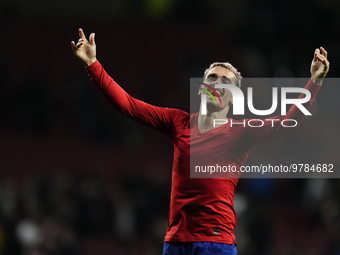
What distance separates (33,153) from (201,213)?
4.94 metres

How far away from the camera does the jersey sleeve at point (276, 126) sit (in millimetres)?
1992

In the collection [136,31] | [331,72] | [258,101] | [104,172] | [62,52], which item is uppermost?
[136,31]

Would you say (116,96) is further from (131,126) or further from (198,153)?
(131,126)

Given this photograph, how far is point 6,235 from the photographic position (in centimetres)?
540

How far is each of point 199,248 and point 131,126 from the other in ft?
15.1

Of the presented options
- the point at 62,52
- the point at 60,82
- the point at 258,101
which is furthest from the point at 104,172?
the point at 258,101

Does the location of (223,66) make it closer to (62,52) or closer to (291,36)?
(291,36)

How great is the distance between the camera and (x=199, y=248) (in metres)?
1.91

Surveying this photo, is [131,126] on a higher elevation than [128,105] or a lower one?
higher

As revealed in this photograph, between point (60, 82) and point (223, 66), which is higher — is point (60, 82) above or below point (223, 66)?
above

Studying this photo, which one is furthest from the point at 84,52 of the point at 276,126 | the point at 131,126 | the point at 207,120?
the point at 131,126

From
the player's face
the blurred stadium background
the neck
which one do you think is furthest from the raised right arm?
Answer: the blurred stadium background

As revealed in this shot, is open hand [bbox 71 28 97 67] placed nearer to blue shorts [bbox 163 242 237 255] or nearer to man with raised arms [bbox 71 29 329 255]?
man with raised arms [bbox 71 29 329 255]

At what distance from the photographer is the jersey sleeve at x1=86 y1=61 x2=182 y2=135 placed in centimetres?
204
